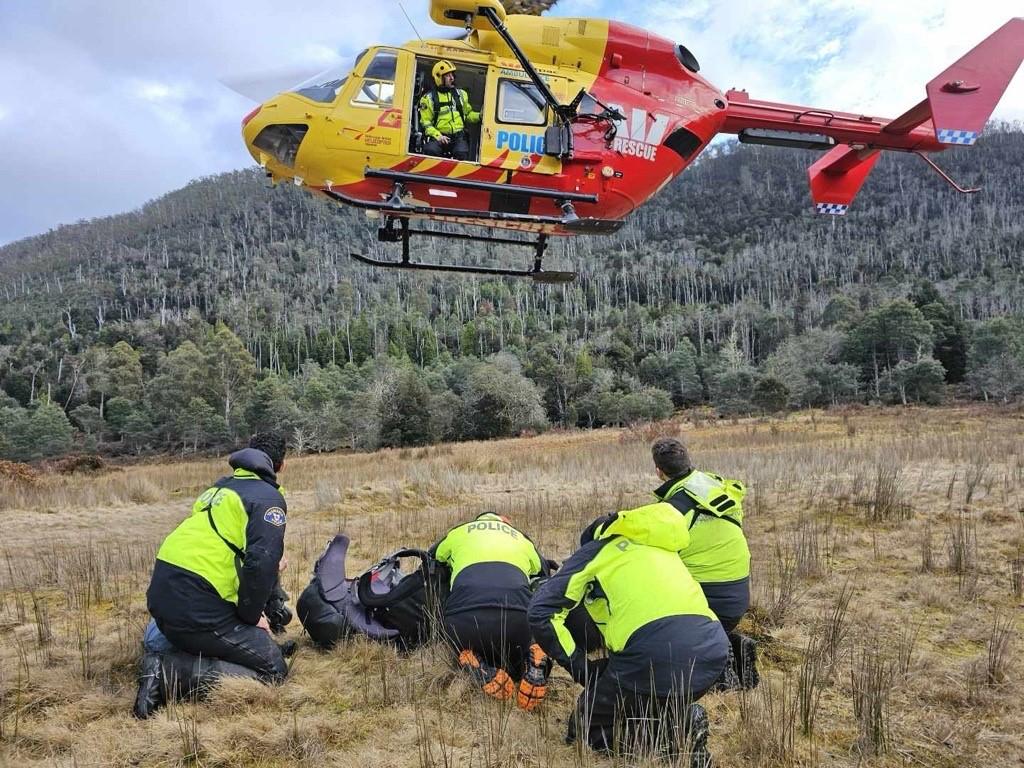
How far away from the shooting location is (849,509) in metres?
6.98

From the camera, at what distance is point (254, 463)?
3482 millimetres

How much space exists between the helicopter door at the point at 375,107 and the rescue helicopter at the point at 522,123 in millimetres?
12

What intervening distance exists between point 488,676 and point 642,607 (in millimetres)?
1131

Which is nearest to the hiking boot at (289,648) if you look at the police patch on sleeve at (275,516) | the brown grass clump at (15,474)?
the police patch on sleeve at (275,516)

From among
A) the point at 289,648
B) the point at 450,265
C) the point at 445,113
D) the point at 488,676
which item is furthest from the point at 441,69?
the point at 488,676

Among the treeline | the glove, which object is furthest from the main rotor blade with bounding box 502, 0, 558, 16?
the treeline

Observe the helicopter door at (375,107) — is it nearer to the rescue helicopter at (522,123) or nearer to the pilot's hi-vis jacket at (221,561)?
the rescue helicopter at (522,123)

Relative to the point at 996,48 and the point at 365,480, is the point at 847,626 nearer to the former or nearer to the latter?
the point at 996,48

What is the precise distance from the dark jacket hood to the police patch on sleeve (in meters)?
0.23

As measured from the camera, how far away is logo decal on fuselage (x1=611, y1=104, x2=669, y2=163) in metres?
6.21

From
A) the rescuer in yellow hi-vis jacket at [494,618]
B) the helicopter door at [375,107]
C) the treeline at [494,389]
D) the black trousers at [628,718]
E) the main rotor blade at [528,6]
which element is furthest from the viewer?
the treeline at [494,389]

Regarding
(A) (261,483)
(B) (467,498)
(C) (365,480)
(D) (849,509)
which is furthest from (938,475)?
(C) (365,480)

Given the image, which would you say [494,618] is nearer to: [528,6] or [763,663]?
[763,663]

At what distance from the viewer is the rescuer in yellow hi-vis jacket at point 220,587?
126 inches
